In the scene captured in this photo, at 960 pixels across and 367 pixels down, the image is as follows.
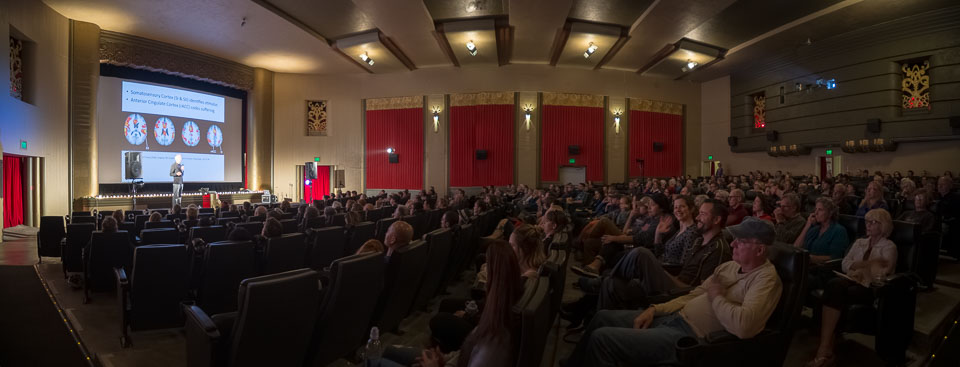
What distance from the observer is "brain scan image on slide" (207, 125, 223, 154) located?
46.4 ft

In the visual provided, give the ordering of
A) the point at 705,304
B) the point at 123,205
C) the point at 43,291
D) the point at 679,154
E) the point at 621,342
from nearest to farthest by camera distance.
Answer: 1. the point at 621,342
2. the point at 705,304
3. the point at 43,291
4. the point at 123,205
5. the point at 679,154

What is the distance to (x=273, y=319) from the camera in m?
1.81

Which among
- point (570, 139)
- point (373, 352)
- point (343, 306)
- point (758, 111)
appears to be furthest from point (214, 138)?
point (758, 111)

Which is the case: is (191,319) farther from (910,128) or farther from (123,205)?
(910,128)

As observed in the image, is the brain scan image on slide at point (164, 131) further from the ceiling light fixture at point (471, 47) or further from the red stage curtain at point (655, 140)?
the red stage curtain at point (655, 140)

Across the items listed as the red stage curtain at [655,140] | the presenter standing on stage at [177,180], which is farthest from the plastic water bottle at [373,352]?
the red stage curtain at [655,140]

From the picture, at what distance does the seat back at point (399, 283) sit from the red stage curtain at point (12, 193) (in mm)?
10465

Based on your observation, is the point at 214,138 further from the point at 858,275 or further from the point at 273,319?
the point at 858,275

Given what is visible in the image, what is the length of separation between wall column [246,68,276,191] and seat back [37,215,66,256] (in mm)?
9961

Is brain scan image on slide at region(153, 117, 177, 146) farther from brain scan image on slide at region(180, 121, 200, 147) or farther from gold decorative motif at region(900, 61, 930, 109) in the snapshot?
gold decorative motif at region(900, 61, 930, 109)

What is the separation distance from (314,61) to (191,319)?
14080mm

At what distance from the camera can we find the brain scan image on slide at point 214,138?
46.4 ft

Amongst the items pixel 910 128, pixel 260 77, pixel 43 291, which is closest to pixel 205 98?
pixel 260 77

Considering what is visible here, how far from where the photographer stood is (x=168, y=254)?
10.2 ft
